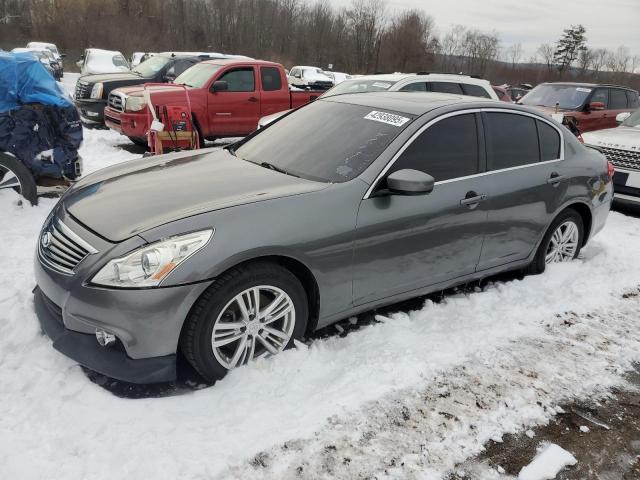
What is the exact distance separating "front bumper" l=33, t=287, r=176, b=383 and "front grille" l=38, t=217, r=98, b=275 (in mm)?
363

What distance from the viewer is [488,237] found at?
390 centimetres

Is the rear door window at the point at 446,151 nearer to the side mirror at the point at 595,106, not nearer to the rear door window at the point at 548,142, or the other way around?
the rear door window at the point at 548,142

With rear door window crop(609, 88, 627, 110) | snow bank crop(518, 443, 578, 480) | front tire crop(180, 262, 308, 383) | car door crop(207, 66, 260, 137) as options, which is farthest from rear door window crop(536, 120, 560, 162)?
rear door window crop(609, 88, 627, 110)

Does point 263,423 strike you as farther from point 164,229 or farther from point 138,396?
point 164,229

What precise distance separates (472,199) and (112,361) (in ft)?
8.72

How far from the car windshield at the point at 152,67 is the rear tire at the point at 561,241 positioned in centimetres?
1129

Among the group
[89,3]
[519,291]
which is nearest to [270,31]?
[89,3]

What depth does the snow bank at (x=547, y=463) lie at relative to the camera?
242 centimetres

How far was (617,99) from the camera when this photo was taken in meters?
11.6

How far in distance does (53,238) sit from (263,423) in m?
1.66

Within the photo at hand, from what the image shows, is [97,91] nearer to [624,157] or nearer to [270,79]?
[270,79]

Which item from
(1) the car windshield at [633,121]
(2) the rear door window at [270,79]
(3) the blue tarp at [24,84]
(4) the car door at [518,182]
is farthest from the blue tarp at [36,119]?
(1) the car windshield at [633,121]

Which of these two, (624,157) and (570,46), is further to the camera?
(570,46)

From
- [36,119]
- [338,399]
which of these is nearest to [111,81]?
[36,119]
